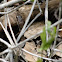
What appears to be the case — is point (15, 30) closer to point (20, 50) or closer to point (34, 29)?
point (34, 29)

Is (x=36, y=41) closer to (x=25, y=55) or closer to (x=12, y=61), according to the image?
(x=25, y=55)

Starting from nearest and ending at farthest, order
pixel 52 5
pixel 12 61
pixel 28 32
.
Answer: pixel 12 61, pixel 28 32, pixel 52 5

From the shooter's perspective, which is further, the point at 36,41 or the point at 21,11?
the point at 21,11

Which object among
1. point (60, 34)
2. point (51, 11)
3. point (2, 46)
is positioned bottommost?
point (2, 46)

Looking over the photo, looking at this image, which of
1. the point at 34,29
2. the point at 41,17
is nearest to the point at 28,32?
the point at 34,29

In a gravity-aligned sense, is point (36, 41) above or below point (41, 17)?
below

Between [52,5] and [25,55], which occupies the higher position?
[52,5]

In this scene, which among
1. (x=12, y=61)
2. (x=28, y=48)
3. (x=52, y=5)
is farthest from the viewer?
(x=52, y=5)

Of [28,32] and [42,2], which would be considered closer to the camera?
[28,32]

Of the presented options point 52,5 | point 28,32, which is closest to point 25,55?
point 28,32
